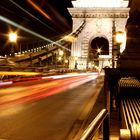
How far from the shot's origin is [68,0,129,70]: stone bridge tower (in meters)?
64.8

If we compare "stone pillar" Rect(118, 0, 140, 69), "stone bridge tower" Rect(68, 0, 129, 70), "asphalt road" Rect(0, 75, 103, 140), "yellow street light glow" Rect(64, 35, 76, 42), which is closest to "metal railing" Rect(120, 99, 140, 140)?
"stone pillar" Rect(118, 0, 140, 69)

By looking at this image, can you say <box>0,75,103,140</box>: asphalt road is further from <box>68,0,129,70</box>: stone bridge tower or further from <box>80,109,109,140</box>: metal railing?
<box>68,0,129,70</box>: stone bridge tower

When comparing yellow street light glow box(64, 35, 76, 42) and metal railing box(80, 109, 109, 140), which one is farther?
yellow street light glow box(64, 35, 76, 42)

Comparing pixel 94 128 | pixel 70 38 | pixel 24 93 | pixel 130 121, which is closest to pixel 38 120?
pixel 130 121

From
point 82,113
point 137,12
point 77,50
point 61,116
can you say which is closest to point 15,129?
point 61,116

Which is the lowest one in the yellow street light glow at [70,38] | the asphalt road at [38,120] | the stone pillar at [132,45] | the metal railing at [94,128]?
the asphalt road at [38,120]

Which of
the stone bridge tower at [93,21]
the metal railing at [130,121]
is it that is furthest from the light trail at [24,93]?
the stone bridge tower at [93,21]

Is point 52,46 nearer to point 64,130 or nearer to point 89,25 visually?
point 89,25

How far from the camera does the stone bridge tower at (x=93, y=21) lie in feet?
213

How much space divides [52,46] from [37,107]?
48.3m

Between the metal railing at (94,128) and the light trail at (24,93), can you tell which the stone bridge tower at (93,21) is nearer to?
the light trail at (24,93)

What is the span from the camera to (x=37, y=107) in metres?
13.0

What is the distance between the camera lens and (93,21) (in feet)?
218

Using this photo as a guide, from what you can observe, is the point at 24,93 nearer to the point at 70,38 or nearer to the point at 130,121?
the point at 130,121
